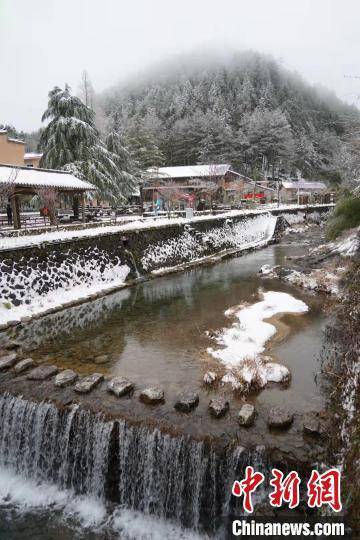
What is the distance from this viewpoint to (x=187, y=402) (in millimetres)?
6508

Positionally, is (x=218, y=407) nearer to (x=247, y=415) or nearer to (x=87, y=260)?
(x=247, y=415)

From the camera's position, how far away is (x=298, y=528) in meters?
4.86

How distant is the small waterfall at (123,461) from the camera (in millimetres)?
5527

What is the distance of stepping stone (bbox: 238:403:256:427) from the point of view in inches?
236

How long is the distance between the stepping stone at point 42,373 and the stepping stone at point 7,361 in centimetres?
68

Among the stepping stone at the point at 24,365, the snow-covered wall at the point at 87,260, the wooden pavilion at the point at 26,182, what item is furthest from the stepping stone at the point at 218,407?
the wooden pavilion at the point at 26,182

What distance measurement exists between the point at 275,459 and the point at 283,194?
195 feet

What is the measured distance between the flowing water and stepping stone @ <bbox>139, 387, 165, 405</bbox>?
18 centimetres

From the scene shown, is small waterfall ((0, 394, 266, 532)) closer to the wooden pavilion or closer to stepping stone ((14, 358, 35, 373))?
stepping stone ((14, 358, 35, 373))

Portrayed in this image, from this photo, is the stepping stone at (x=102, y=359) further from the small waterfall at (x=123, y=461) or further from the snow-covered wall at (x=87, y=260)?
the snow-covered wall at (x=87, y=260)

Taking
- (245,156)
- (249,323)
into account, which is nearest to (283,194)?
(245,156)

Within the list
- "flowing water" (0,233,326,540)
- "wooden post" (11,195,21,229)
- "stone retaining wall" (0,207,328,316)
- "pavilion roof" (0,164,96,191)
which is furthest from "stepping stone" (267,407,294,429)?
"wooden post" (11,195,21,229)

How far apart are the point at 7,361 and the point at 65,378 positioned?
191cm

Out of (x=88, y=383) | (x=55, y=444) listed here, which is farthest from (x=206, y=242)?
(x=55, y=444)
